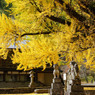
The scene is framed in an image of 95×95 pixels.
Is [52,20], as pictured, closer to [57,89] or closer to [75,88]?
[75,88]

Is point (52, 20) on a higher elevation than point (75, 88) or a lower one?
higher

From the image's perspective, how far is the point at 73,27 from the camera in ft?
25.1

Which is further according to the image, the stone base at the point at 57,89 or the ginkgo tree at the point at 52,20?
the stone base at the point at 57,89

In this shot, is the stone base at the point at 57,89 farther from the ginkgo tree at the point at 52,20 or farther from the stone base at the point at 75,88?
the ginkgo tree at the point at 52,20

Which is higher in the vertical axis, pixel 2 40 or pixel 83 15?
pixel 83 15

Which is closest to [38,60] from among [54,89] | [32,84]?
[54,89]

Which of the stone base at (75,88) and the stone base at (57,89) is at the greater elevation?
the stone base at (75,88)

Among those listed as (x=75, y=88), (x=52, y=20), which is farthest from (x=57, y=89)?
(x=52, y=20)

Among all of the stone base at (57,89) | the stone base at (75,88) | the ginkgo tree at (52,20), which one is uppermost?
the ginkgo tree at (52,20)

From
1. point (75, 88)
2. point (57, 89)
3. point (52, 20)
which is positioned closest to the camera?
point (52, 20)

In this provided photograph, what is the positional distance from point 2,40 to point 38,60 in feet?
5.73

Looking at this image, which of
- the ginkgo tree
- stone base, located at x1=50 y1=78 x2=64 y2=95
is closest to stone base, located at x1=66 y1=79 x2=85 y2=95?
the ginkgo tree

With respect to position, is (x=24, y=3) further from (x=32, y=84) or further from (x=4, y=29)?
(x=32, y=84)

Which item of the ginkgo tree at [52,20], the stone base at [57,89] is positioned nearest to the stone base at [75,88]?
the ginkgo tree at [52,20]
